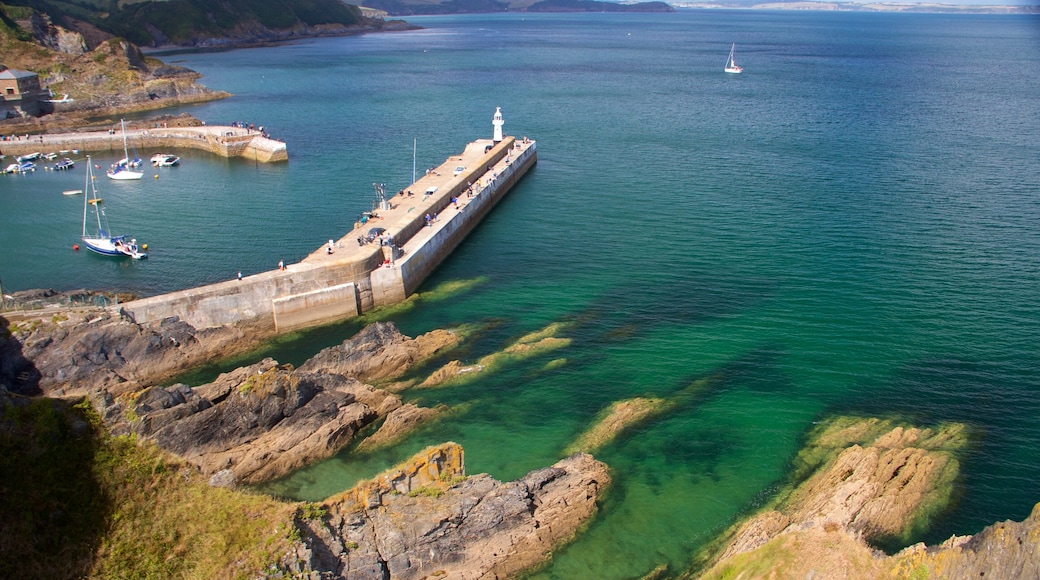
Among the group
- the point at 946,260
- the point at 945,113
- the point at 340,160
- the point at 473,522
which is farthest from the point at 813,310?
the point at 945,113

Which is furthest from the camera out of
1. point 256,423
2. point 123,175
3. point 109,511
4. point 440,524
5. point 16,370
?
point 123,175

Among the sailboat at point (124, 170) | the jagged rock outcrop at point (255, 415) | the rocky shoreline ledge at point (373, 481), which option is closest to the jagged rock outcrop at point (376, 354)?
the rocky shoreline ledge at point (373, 481)

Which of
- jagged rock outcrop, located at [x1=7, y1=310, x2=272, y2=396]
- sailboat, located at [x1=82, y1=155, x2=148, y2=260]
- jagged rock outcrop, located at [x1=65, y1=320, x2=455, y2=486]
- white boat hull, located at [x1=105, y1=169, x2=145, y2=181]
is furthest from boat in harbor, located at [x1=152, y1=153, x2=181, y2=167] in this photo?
jagged rock outcrop, located at [x1=65, y1=320, x2=455, y2=486]

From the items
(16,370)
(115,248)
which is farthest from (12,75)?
(16,370)

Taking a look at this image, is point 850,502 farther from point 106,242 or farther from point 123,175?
point 123,175

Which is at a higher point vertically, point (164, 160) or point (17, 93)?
point (17, 93)

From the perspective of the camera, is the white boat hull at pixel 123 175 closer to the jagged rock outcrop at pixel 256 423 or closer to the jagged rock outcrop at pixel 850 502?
the jagged rock outcrop at pixel 256 423

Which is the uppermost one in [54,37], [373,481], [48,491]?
[54,37]

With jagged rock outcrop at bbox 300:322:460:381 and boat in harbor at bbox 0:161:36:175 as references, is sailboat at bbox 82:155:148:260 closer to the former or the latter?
jagged rock outcrop at bbox 300:322:460:381
